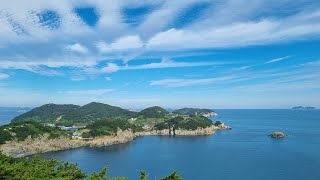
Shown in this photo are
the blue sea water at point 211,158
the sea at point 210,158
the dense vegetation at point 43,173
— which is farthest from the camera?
the blue sea water at point 211,158

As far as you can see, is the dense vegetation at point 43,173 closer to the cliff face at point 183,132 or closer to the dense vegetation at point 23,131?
the dense vegetation at point 23,131

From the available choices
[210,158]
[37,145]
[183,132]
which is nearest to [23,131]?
[37,145]

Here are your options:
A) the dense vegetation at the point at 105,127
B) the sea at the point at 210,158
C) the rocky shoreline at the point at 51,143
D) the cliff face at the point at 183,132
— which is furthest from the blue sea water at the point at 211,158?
the cliff face at the point at 183,132

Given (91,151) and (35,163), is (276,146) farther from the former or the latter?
(35,163)

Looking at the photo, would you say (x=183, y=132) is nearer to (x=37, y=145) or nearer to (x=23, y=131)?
(x=37, y=145)

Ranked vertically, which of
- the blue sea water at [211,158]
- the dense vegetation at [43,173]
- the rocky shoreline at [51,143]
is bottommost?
the blue sea water at [211,158]

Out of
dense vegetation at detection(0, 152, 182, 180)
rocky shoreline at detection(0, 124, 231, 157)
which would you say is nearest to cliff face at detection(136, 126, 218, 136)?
rocky shoreline at detection(0, 124, 231, 157)
